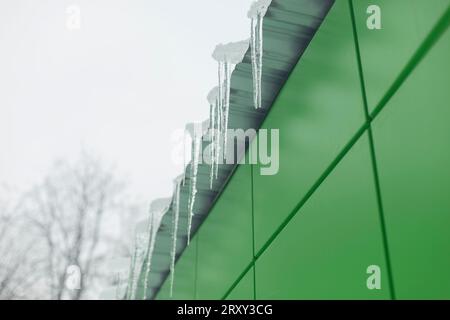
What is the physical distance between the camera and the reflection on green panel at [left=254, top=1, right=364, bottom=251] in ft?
6.94

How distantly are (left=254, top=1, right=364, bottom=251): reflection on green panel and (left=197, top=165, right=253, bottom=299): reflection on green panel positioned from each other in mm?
265

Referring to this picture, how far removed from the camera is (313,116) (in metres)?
2.44

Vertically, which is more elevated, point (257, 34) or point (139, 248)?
point (257, 34)

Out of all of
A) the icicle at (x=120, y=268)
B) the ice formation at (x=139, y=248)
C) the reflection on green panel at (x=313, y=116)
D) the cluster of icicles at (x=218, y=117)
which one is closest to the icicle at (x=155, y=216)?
the cluster of icicles at (x=218, y=117)

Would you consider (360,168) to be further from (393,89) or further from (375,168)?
(393,89)

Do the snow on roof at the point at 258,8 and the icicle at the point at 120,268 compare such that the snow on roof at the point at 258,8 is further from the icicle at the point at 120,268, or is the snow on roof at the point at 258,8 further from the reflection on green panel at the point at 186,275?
the icicle at the point at 120,268

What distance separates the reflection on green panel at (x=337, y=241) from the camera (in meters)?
1.81

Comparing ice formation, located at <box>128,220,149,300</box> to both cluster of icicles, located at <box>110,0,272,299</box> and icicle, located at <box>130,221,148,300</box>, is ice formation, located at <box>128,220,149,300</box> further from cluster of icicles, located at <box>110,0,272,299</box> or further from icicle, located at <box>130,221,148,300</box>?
cluster of icicles, located at <box>110,0,272,299</box>

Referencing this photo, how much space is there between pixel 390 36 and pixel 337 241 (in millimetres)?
827

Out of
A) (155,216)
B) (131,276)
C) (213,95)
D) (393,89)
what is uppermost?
(213,95)

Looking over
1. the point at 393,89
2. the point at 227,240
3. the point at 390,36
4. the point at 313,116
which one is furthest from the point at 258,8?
the point at 227,240
